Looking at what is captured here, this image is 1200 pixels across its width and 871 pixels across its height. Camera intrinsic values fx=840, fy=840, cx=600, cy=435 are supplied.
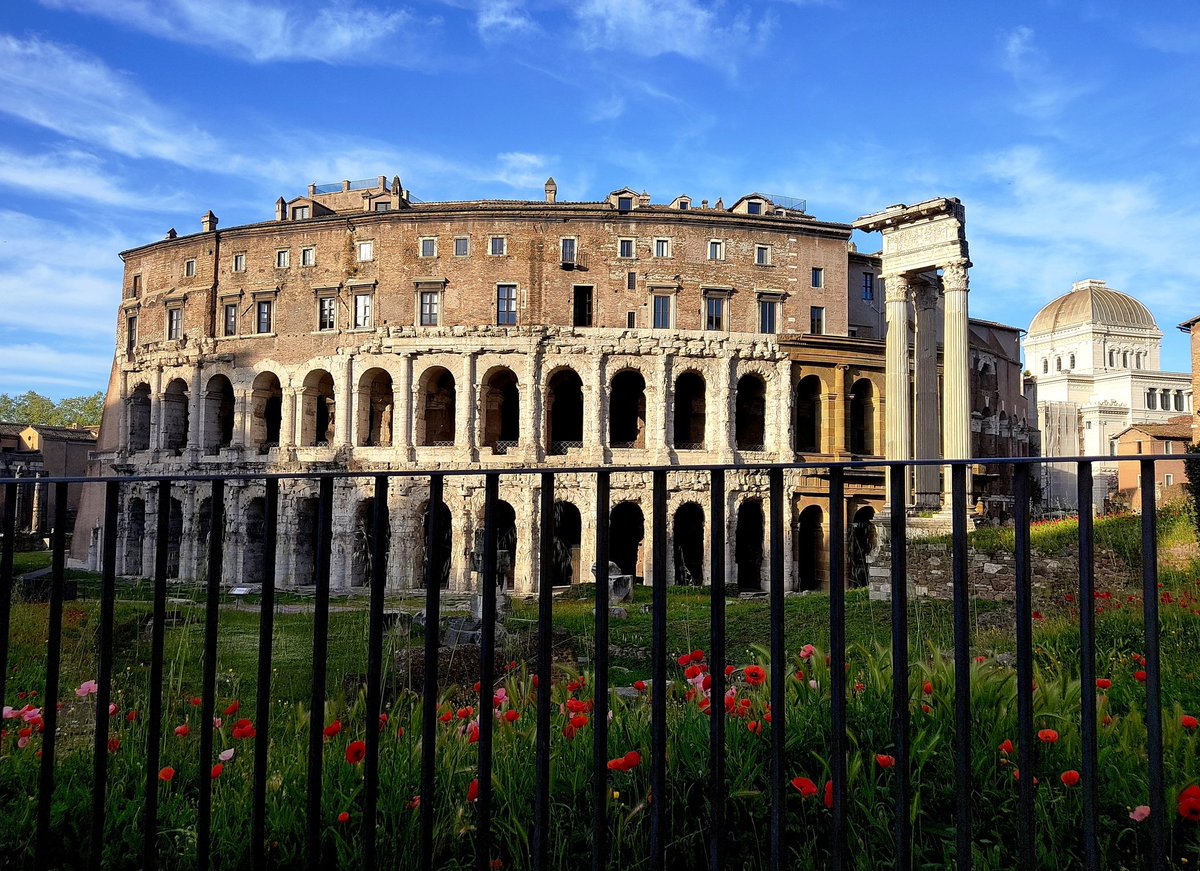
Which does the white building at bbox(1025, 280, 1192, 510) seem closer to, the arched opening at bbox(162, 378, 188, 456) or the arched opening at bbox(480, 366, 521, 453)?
the arched opening at bbox(480, 366, 521, 453)

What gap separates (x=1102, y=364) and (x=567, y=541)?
72795 mm

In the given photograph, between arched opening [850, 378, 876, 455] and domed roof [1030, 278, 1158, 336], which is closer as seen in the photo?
arched opening [850, 378, 876, 455]

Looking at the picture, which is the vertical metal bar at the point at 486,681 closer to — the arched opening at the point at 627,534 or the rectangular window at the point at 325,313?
the arched opening at the point at 627,534

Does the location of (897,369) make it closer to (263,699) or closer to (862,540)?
(862,540)

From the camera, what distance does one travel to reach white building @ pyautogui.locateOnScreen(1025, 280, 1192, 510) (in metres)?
76.1

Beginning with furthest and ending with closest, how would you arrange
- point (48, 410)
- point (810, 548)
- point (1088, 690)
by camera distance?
point (48, 410) → point (810, 548) → point (1088, 690)

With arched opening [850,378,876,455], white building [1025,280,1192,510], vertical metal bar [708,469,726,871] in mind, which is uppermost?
white building [1025,280,1192,510]

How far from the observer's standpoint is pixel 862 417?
30078mm

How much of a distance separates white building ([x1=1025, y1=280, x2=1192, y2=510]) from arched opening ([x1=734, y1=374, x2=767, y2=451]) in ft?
171

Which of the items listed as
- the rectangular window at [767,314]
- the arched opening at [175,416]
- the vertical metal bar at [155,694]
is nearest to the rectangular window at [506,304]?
the rectangular window at [767,314]

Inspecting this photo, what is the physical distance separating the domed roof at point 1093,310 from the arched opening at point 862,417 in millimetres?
64808

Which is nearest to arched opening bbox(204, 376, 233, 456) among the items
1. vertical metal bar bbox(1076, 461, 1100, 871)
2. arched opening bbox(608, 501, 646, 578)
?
arched opening bbox(608, 501, 646, 578)

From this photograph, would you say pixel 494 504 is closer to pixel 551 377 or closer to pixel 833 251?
pixel 551 377

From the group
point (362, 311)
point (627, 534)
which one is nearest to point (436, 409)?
point (362, 311)
